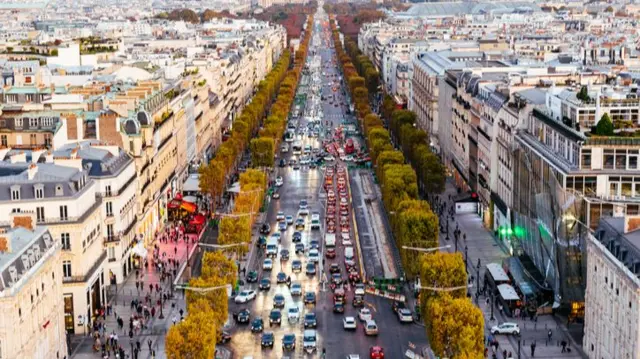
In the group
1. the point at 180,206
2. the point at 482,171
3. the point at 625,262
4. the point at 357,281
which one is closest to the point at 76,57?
the point at 180,206

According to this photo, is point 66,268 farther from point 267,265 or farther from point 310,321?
point 267,265

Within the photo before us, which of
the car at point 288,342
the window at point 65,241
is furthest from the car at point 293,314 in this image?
the window at point 65,241

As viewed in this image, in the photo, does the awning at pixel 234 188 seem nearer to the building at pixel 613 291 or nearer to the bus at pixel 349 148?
the bus at pixel 349 148

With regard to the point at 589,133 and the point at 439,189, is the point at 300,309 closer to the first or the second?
the point at 589,133

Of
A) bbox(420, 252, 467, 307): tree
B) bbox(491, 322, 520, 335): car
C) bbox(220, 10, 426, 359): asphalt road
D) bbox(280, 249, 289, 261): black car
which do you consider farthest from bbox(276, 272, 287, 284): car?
bbox(491, 322, 520, 335): car

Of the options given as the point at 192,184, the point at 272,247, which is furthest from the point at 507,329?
the point at 192,184

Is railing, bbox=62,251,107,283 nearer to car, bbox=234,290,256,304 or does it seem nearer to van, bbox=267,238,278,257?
car, bbox=234,290,256,304

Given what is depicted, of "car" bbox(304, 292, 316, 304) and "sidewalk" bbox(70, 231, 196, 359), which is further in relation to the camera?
"car" bbox(304, 292, 316, 304)
